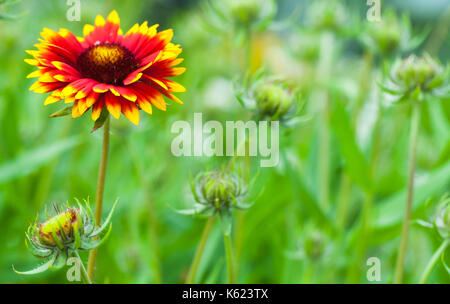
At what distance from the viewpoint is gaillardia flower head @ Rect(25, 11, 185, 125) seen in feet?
0.93

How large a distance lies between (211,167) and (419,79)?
203mm

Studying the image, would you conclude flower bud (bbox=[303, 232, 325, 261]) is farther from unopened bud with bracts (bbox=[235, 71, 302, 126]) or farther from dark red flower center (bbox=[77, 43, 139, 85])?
dark red flower center (bbox=[77, 43, 139, 85])

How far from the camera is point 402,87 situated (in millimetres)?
419

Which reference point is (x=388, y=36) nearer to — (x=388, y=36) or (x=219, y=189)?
(x=388, y=36)

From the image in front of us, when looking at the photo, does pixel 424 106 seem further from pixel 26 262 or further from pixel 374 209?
pixel 26 262

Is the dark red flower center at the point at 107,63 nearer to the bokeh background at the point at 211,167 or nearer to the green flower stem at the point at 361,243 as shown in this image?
the bokeh background at the point at 211,167

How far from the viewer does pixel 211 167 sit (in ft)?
1.59

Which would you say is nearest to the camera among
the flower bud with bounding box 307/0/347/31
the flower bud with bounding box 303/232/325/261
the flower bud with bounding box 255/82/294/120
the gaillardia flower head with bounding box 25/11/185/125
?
the gaillardia flower head with bounding box 25/11/185/125

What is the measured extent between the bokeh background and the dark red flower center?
0.11m

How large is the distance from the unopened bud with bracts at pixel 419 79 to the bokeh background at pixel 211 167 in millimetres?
61

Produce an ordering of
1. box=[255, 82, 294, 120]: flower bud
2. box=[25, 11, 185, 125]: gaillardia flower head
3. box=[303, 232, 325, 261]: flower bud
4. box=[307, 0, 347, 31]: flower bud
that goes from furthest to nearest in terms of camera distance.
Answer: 1. box=[307, 0, 347, 31]: flower bud
2. box=[303, 232, 325, 261]: flower bud
3. box=[255, 82, 294, 120]: flower bud
4. box=[25, 11, 185, 125]: gaillardia flower head
